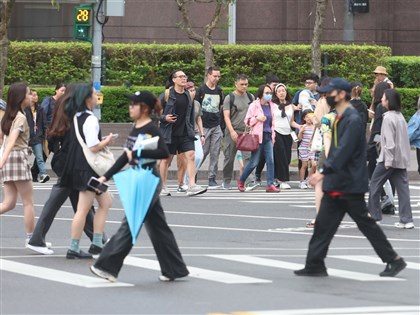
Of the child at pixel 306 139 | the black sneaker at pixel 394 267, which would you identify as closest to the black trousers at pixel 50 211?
the black sneaker at pixel 394 267

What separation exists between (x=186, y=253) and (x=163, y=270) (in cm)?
211

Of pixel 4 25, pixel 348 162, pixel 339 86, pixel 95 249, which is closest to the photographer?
pixel 348 162

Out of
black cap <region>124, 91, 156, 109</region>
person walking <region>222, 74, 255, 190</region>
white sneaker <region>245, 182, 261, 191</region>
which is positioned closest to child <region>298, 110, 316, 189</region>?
white sneaker <region>245, 182, 261, 191</region>

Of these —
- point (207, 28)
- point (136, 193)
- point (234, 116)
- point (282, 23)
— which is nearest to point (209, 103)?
point (234, 116)

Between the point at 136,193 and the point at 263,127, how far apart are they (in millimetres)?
9800

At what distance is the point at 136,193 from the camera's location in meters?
11.0

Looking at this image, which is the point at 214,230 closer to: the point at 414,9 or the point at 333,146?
the point at 333,146

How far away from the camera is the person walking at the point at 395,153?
50.0 feet

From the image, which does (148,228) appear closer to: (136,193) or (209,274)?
(136,193)

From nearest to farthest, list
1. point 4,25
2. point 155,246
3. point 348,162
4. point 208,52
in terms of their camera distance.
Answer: point 155,246 < point 348,162 < point 4,25 < point 208,52

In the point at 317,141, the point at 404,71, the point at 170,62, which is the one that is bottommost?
the point at 317,141

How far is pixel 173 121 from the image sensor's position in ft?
62.8

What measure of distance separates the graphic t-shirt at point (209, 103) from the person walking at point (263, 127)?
0.71m

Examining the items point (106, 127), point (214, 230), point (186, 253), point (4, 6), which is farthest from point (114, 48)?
point (186, 253)
